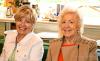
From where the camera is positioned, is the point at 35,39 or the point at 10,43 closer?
the point at 35,39

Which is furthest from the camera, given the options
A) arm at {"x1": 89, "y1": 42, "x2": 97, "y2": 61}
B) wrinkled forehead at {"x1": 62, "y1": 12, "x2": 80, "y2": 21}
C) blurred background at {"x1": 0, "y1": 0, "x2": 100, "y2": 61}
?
blurred background at {"x1": 0, "y1": 0, "x2": 100, "y2": 61}

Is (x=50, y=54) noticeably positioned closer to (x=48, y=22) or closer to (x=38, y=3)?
(x=48, y=22)

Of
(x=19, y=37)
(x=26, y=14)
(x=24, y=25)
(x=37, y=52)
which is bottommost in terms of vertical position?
(x=37, y=52)

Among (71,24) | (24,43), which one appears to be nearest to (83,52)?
(71,24)

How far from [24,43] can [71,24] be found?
1.69 feet

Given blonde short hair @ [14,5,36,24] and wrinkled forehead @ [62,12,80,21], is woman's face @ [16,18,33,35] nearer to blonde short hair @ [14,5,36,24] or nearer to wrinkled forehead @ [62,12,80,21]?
blonde short hair @ [14,5,36,24]

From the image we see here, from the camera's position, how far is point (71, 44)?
216 centimetres

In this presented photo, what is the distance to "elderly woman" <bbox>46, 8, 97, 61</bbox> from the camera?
207 centimetres

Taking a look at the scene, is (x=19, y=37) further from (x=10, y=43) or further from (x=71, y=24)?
(x=71, y=24)

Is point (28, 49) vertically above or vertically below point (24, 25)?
below

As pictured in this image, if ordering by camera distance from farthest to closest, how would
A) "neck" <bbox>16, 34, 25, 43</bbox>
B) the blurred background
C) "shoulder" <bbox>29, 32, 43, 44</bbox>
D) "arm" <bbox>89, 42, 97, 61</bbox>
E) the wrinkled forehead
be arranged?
the blurred background < "neck" <bbox>16, 34, 25, 43</bbox> < "shoulder" <bbox>29, 32, 43, 44</bbox> < the wrinkled forehead < "arm" <bbox>89, 42, 97, 61</bbox>

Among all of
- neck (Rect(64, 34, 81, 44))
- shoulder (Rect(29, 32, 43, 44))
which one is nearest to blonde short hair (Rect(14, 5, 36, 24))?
shoulder (Rect(29, 32, 43, 44))

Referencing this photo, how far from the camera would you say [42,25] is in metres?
3.83

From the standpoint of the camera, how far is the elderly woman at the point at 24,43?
222cm
